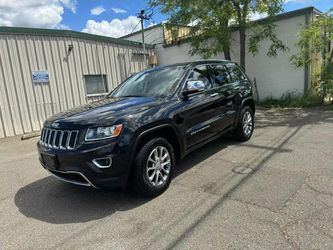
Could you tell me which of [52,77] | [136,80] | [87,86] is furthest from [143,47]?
[136,80]

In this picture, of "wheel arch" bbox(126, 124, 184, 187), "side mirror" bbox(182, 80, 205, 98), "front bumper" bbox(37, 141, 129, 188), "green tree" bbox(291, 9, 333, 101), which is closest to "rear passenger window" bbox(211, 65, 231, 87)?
"side mirror" bbox(182, 80, 205, 98)

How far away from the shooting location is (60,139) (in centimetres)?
365

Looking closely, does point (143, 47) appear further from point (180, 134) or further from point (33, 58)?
point (180, 134)

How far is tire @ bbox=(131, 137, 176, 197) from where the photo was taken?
3.64 m

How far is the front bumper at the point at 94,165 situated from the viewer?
3.38 m

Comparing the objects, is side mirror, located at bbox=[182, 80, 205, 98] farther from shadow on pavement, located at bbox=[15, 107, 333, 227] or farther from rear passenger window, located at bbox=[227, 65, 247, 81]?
rear passenger window, located at bbox=[227, 65, 247, 81]

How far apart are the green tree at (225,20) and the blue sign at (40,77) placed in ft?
18.8

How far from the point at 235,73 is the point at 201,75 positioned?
1.46m

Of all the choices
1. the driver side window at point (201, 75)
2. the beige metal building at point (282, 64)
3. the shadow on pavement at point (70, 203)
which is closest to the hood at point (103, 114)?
the driver side window at point (201, 75)

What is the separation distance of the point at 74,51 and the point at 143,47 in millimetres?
4208

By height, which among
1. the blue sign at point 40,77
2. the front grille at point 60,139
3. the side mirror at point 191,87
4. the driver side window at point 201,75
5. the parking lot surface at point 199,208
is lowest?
the parking lot surface at point 199,208

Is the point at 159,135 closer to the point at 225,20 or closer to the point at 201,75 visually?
the point at 201,75

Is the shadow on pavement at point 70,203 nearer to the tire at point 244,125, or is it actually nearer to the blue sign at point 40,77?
the tire at point 244,125

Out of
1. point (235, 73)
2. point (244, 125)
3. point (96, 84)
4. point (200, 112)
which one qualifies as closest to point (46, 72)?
point (96, 84)
